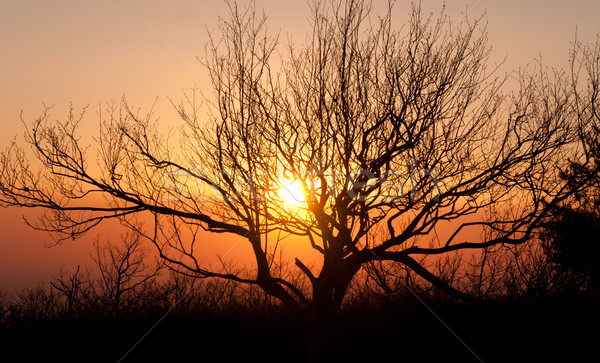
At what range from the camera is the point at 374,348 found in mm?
14867

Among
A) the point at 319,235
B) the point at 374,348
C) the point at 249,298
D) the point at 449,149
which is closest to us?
the point at 449,149

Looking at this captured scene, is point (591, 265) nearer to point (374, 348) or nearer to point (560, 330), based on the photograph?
point (560, 330)

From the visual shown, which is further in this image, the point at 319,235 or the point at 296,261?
the point at 319,235

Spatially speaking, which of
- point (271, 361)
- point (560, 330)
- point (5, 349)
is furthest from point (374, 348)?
point (5, 349)

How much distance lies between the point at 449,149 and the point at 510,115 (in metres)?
1.58

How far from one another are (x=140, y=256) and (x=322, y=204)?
2413 cm

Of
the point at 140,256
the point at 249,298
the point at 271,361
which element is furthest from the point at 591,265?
the point at 140,256

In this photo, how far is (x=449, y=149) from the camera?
10266 millimetres

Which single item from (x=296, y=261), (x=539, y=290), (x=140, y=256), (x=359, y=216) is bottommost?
(x=539, y=290)

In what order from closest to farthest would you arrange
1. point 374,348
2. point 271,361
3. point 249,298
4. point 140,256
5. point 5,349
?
point 374,348, point 271,361, point 5,349, point 249,298, point 140,256

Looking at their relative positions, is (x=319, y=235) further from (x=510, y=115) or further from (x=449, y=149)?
(x=510, y=115)

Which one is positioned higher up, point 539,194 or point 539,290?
point 539,194

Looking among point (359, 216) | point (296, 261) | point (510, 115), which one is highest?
point (510, 115)

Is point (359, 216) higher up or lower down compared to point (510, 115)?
lower down
